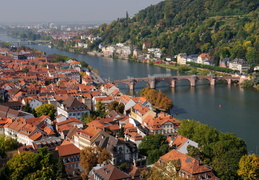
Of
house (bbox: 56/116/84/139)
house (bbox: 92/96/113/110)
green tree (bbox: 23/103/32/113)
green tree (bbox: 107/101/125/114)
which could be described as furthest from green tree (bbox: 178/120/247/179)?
green tree (bbox: 23/103/32/113)

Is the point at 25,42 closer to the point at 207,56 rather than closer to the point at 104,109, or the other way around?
the point at 207,56

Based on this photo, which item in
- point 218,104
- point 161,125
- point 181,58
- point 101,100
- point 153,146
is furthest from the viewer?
point 181,58

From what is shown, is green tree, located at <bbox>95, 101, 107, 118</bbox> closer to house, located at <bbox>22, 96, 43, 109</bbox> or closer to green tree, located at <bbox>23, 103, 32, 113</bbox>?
house, located at <bbox>22, 96, 43, 109</bbox>

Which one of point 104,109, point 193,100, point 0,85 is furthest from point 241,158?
point 0,85

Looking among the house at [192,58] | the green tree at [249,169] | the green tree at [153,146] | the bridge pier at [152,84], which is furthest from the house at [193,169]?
the house at [192,58]

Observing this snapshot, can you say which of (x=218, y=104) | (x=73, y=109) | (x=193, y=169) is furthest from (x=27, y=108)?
(x=218, y=104)

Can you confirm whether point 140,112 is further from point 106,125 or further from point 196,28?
point 196,28
